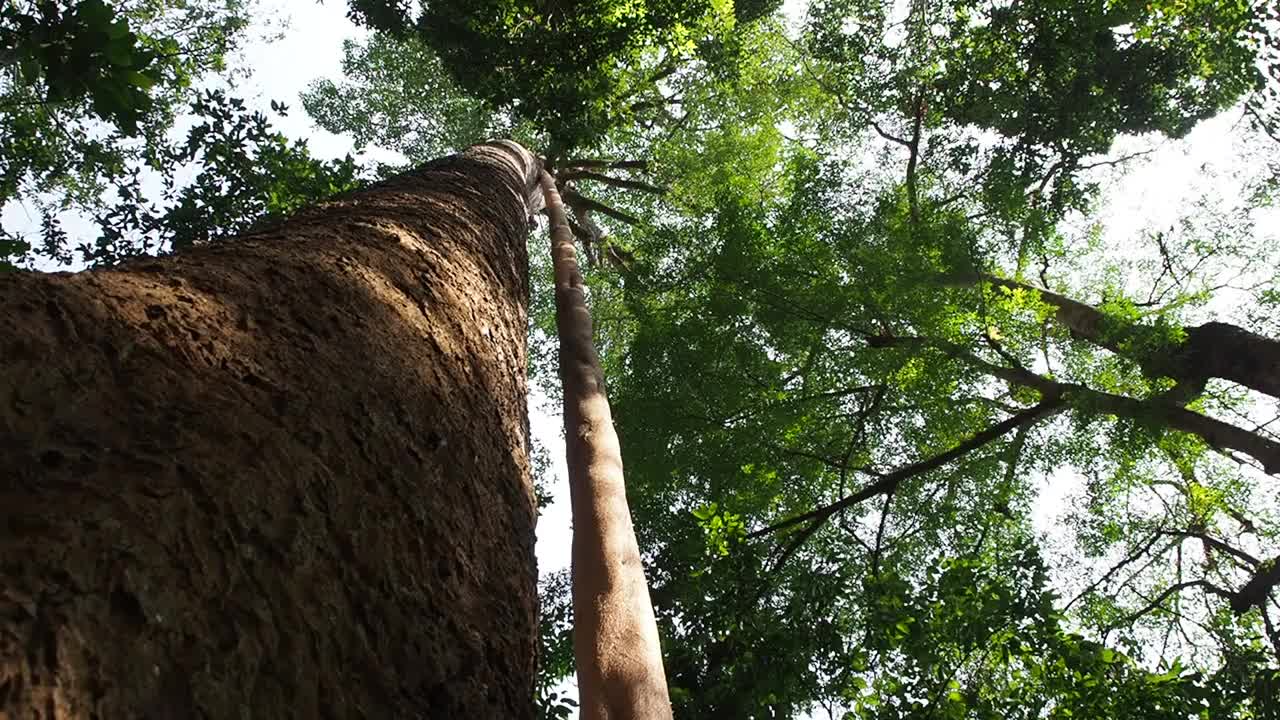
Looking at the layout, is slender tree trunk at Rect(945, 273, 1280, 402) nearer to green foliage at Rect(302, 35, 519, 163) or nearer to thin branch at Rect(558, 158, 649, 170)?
thin branch at Rect(558, 158, 649, 170)

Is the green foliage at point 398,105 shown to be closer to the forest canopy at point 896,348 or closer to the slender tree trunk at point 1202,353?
the forest canopy at point 896,348

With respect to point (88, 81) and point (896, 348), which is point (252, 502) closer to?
point (88, 81)

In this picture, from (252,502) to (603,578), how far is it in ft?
4.12

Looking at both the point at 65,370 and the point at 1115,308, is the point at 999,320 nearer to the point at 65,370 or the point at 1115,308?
the point at 1115,308

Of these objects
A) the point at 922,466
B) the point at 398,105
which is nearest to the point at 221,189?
the point at 922,466

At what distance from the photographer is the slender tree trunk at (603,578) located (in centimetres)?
185

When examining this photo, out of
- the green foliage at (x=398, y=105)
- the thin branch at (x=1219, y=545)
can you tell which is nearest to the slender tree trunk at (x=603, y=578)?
the thin branch at (x=1219, y=545)

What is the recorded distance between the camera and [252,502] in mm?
1214

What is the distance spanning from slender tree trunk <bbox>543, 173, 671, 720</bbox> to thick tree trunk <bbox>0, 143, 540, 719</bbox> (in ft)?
0.68

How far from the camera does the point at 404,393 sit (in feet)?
5.97

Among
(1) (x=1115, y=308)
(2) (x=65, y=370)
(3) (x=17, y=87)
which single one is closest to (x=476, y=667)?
(2) (x=65, y=370)

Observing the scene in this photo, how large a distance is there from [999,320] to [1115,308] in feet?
3.12

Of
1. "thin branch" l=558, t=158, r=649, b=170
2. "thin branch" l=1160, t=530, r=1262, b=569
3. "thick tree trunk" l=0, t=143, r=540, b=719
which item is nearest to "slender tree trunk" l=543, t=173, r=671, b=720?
"thick tree trunk" l=0, t=143, r=540, b=719

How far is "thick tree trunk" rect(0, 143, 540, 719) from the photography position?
915 mm
